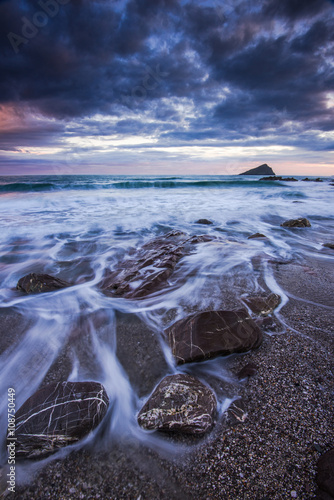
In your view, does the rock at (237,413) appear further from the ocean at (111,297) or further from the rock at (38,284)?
the rock at (38,284)

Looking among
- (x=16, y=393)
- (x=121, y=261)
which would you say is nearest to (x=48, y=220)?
(x=121, y=261)

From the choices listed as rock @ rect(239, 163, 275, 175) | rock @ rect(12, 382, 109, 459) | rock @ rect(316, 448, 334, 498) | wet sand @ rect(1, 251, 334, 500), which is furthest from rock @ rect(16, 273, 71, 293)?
rock @ rect(239, 163, 275, 175)

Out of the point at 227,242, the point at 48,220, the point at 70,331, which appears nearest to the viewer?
the point at 70,331

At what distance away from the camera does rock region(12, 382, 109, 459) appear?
1.49 metres

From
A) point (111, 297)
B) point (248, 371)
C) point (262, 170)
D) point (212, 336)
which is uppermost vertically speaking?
point (262, 170)

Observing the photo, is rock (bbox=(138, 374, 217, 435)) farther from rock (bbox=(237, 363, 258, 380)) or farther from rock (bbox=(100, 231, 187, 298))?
rock (bbox=(100, 231, 187, 298))

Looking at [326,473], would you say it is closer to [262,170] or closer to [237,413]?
[237,413]

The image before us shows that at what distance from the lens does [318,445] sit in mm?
1416

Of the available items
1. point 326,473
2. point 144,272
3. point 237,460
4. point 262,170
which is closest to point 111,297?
point 144,272

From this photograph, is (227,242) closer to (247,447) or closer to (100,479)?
(247,447)

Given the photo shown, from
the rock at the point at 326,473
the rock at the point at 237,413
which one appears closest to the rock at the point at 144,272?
the rock at the point at 237,413

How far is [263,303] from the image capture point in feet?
9.47

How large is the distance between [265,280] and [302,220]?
5255mm

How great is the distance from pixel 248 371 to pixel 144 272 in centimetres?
238
